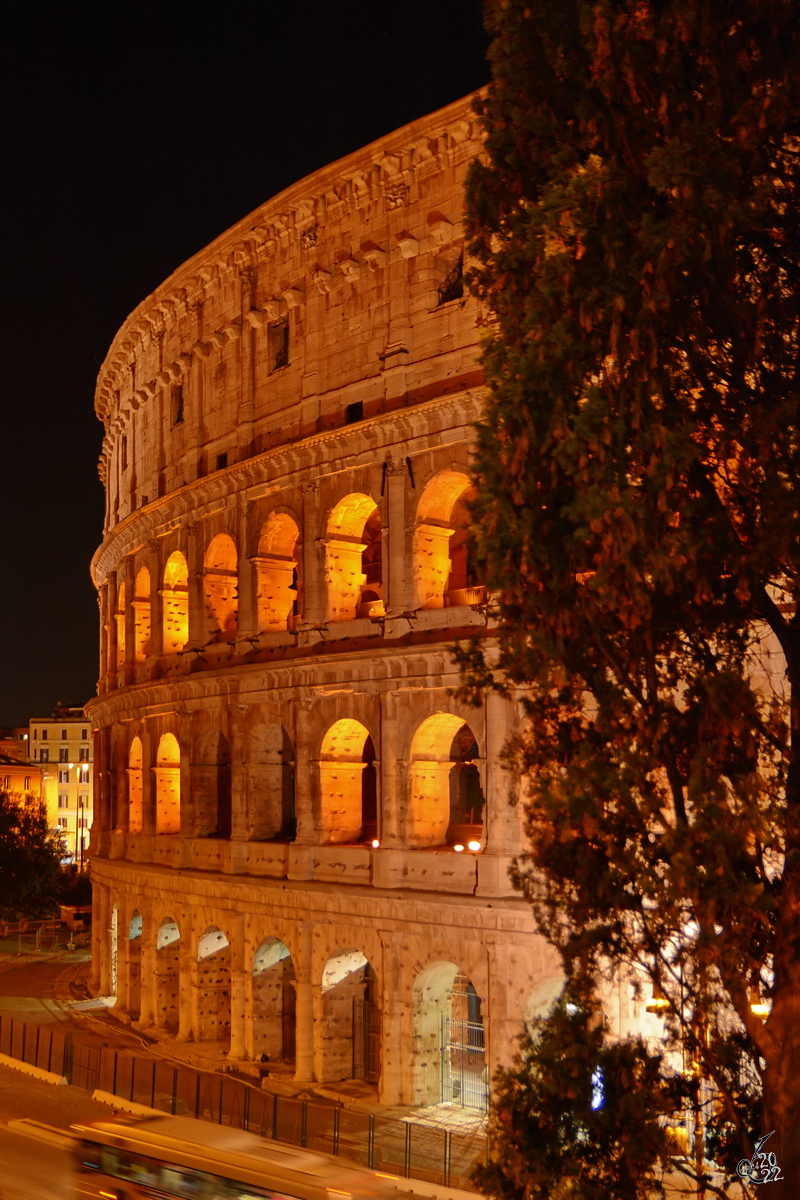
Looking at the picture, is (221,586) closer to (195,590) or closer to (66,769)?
(195,590)

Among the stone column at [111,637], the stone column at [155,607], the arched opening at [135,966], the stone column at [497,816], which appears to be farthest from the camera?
the stone column at [111,637]

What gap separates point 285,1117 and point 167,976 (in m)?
9.07

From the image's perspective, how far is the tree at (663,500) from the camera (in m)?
9.84

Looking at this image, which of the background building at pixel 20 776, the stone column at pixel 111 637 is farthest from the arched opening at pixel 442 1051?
the background building at pixel 20 776

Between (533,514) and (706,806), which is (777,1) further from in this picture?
(706,806)

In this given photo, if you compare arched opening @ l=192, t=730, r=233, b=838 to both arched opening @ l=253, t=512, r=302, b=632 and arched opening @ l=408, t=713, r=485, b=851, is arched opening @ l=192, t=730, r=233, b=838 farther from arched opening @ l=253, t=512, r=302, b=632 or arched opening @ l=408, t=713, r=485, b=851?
arched opening @ l=408, t=713, r=485, b=851

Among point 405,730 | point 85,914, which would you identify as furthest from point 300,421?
point 85,914

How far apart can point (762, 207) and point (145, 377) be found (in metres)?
23.7

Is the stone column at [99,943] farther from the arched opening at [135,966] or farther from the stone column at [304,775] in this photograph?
the stone column at [304,775]

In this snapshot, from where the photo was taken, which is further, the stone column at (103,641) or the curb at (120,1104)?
the stone column at (103,641)

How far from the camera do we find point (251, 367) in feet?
88.1

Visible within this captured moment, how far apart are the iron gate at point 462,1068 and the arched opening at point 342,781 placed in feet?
12.9

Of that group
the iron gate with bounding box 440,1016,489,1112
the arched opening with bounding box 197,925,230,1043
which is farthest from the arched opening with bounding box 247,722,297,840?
the iron gate with bounding box 440,1016,489,1112

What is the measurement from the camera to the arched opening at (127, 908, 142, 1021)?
2920cm
